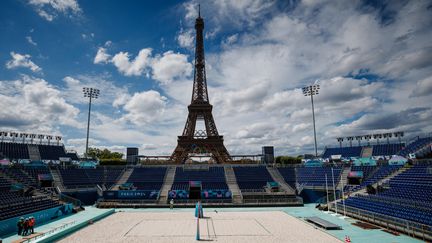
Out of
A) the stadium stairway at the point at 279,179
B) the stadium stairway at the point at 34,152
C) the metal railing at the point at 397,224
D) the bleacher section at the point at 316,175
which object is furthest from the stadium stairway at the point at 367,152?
the stadium stairway at the point at 34,152

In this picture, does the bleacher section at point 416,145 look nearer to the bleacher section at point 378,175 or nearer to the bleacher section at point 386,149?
the bleacher section at point 378,175

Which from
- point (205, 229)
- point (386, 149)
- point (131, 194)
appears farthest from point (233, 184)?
point (386, 149)

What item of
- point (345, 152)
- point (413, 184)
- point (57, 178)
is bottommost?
point (413, 184)

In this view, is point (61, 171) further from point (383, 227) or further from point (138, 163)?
point (383, 227)

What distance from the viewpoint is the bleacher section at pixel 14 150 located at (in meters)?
45.5

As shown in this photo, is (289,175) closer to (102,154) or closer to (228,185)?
(228,185)

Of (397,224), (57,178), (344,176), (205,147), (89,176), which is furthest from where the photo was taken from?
(205,147)

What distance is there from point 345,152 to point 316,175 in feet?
52.1

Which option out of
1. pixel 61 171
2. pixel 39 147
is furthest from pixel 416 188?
pixel 39 147

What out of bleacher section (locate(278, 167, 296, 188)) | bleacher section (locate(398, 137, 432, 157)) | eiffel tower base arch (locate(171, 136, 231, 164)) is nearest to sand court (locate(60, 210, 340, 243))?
bleacher section (locate(278, 167, 296, 188))

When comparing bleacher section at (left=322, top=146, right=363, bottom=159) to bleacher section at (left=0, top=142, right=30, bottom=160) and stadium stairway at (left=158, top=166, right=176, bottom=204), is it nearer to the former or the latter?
stadium stairway at (left=158, top=166, right=176, bottom=204)

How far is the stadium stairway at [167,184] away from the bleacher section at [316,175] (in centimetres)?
2090

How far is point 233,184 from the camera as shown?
43062 mm

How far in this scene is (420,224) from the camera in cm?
1834
